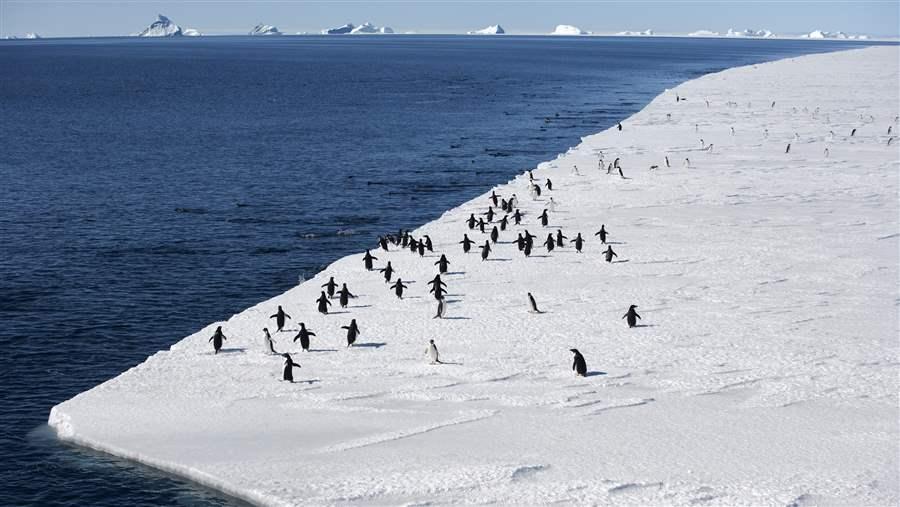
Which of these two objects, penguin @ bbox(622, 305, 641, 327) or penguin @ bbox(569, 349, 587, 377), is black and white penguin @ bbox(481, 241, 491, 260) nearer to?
penguin @ bbox(622, 305, 641, 327)

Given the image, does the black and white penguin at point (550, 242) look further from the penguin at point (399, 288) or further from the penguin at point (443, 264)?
the penguin at point (399, 288)

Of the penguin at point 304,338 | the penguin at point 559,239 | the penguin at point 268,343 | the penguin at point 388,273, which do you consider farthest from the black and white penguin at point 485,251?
the penguin at point 268,343

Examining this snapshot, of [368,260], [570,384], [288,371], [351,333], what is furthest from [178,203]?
[570,384]

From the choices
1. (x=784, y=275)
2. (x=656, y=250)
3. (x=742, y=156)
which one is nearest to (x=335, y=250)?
(x=656, y=250)

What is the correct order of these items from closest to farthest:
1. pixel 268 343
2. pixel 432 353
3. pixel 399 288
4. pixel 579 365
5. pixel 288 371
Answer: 1. pixel 288 371
2. pixel 579 365
3. pixel 432 353
4. pixel 268 343
5. pixel 399 288

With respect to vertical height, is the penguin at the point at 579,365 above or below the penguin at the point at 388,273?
below

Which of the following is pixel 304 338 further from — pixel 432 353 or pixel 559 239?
pixel 559 239
